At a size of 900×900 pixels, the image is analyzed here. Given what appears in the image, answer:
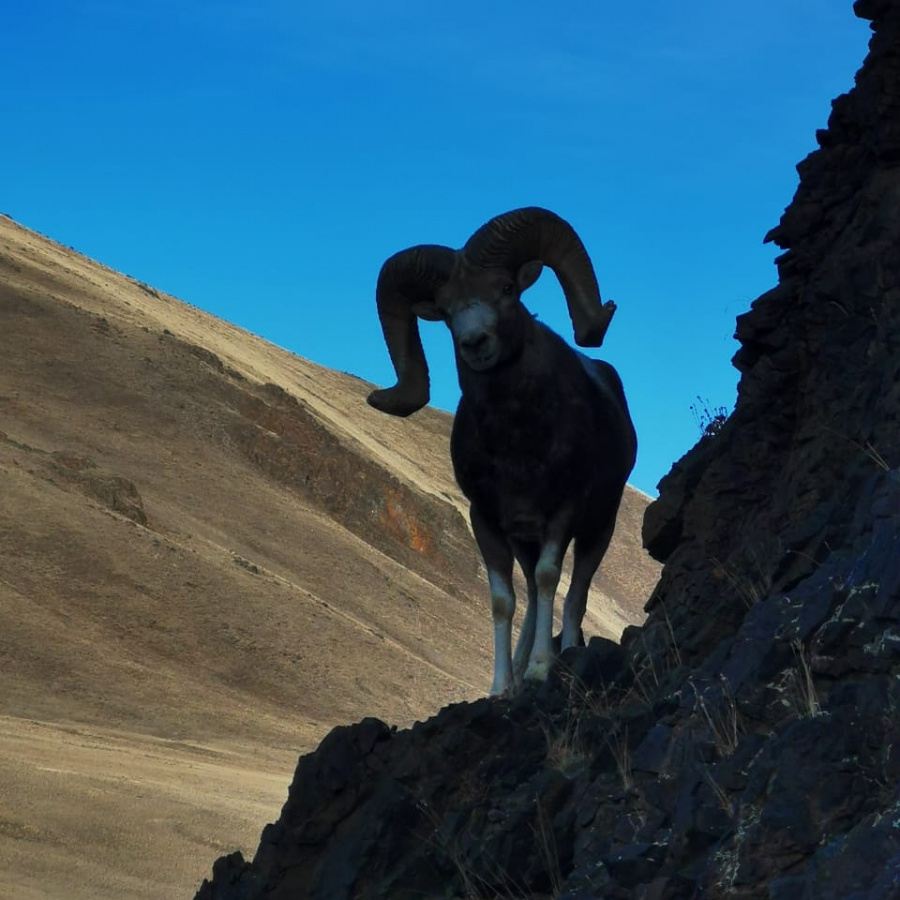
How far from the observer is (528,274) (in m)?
12.2

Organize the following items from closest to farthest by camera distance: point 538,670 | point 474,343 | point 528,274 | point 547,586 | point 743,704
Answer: point 743,704 < point 538,670 < point 474,343 < point 547,586 < point 528,274

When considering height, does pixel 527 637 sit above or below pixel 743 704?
above

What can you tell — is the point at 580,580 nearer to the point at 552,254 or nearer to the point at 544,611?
the point at 544,611

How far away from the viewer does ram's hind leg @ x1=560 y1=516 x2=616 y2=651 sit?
12.6m

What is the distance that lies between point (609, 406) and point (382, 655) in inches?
1695

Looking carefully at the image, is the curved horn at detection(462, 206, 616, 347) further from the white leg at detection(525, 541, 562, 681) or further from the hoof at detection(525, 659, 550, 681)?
the hoof at detection(525, 659, 550, 681)

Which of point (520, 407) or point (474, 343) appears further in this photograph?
point (520, 407)

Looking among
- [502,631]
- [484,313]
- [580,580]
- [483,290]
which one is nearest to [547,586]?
[502,631]

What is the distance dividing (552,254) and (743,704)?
213 inches

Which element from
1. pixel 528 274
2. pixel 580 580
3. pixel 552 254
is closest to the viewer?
pixel 528 274

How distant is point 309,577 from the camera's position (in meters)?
61.2

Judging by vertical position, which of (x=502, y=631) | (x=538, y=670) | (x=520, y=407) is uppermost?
(x=520, y=407)

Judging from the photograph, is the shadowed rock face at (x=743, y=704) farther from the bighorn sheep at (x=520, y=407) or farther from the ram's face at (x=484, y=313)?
the ram's face at (x=484, y=313)

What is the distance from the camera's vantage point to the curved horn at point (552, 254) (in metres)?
12.0
